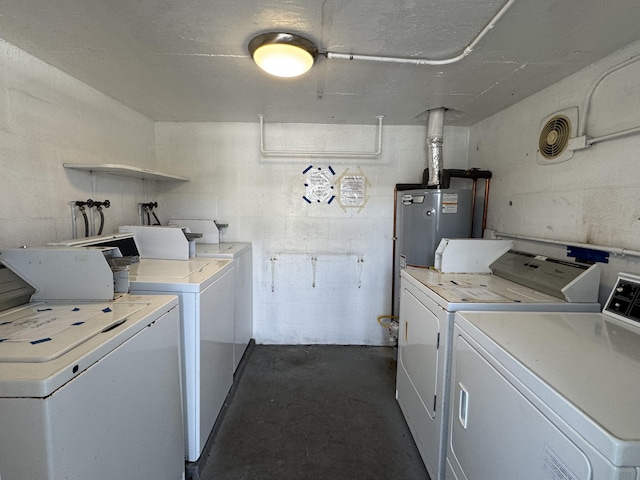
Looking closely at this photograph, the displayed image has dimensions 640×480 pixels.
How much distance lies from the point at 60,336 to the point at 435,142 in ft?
8.50

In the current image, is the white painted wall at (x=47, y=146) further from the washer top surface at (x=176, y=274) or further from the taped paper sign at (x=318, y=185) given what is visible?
the taped paper sign at (x=318, y=185)

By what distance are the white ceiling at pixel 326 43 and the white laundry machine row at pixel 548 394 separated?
46.8 inches

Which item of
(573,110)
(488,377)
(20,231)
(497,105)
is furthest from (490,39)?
(20,231)

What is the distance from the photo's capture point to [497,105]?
7.22ft

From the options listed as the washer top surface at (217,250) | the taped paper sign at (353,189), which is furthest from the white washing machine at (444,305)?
the washer top surface at (217,250)

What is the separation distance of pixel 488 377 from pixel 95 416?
4.18 ft

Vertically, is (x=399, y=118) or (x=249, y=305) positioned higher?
(x=399, y=118)

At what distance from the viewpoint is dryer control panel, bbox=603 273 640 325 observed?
1149 millimetres

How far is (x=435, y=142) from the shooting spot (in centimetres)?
236

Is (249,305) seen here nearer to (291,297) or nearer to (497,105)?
(291,297)

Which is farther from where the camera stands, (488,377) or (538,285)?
(538,285)

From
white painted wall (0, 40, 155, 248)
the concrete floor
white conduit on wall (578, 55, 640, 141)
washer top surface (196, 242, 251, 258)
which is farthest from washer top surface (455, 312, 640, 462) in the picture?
white painted wall (0, 40, 155, 248)

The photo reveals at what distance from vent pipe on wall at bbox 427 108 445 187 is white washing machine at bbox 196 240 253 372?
5.77ft

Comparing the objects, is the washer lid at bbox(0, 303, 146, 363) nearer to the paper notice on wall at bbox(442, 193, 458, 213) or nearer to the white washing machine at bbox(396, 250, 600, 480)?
the white washing machine at bbox(396, 250, 600, 480)
